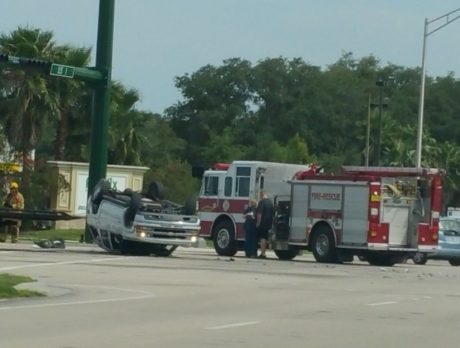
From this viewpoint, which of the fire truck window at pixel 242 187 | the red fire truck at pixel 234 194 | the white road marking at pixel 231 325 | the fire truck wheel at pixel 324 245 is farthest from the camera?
the fire truck window at pixel 242 187

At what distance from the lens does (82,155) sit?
2302 inches

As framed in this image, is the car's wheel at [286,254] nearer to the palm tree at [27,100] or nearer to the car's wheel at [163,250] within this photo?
the car's wheel at [163,250]

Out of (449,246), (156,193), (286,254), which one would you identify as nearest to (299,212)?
(286,254)

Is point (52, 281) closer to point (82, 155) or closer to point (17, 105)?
point (17, 105)

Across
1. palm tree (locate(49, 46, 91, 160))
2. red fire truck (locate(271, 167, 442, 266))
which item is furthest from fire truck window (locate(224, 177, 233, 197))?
palm tree (locate(49, 46, 91, 160))

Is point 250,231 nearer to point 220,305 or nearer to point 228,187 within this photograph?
point 228,187

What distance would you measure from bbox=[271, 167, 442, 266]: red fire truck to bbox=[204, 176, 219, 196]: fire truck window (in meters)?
2.81

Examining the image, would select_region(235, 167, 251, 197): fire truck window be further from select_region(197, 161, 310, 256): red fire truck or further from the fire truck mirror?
the fire truck mirror

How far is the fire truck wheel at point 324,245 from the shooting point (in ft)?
116

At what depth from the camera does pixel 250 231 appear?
36.4m

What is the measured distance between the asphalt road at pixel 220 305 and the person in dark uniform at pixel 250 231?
12.3ft

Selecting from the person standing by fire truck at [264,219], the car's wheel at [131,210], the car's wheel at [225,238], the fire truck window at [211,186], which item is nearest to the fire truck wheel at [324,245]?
the person standing by fire truck at [264,219]

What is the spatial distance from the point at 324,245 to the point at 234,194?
414cm

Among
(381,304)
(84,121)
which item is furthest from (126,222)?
(84,121)
